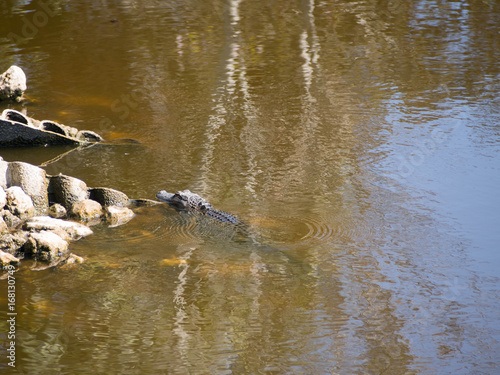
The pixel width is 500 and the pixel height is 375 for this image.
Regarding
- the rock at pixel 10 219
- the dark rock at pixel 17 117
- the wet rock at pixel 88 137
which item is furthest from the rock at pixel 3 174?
the wet rock at pixel 88 137

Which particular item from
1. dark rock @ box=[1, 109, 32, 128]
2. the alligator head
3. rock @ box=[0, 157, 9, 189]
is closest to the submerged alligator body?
the alligator head

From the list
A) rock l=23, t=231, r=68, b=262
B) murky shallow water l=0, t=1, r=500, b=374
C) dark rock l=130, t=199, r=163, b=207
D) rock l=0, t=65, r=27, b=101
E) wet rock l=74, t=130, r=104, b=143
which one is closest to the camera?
murky shallow water l=0, t=1, r=500, b=374

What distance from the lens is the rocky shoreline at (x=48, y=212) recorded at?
429 centimetres

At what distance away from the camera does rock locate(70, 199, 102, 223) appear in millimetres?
4885

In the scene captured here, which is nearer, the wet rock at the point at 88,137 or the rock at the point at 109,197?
the rock at the point at 109,197

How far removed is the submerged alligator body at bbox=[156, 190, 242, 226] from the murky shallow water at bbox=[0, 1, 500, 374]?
0.37ft

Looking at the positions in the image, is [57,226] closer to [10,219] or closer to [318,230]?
[10,219]

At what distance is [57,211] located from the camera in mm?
4980

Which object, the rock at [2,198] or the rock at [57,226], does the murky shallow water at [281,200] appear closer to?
the rock at [57,226]

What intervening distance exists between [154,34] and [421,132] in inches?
245

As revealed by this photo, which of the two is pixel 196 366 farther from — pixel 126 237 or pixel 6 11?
pixel 6 11

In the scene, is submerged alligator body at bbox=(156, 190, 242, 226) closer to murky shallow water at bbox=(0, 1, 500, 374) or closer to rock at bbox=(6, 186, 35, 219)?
murky shallow water at bbox=(0, 1, 500, 374)

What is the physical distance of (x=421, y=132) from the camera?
652 centimetres

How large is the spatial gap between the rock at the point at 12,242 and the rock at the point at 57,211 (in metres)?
0.57
